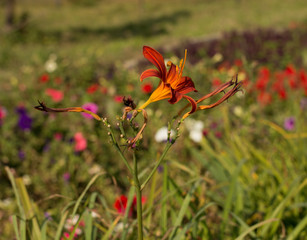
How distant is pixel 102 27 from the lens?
12297 mm

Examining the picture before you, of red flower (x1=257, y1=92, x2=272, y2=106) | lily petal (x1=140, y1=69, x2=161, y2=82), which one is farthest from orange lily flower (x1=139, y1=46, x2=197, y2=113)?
red flower (x1=257, y1=92, x2=272, y2=106)

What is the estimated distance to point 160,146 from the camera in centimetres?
293

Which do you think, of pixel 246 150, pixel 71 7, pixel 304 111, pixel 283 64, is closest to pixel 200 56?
pixel 283 64

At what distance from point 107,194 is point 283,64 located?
3.55 meters

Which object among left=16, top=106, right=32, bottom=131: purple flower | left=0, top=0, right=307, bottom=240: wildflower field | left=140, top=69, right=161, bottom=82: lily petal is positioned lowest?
left=0, top=0, right=307, bottom=240: wildflower field

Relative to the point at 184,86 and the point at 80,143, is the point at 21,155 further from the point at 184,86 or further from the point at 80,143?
the point at 184,86

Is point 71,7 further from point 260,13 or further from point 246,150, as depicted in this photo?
point 246,150

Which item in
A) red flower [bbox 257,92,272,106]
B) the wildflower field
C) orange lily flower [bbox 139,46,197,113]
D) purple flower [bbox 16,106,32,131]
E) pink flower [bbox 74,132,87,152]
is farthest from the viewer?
red flower [bbox 257,92,272,106]

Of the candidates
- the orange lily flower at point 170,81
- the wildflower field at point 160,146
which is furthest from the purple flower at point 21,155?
the orange lily flower at point 170,81

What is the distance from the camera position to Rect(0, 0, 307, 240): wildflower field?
1.17 m

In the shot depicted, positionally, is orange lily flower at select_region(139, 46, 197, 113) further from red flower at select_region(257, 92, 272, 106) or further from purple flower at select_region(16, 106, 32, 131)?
red flower at select_region(257, 92, 272, 106)

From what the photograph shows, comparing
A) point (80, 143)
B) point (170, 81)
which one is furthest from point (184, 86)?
point (80, 143)

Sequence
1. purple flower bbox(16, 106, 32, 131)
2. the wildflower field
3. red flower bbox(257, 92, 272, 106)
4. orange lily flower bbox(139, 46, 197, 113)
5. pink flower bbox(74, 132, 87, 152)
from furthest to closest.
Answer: red flower bbox(257, 92, 272, 106) < purple flower bbox(16, 106, 32, 131) < pink flower bbox(74, 132, 87, 152) < the wildflower field < orange lily flower bbox(139, 46, 197, 113)

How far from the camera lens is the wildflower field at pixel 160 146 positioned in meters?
1.17
